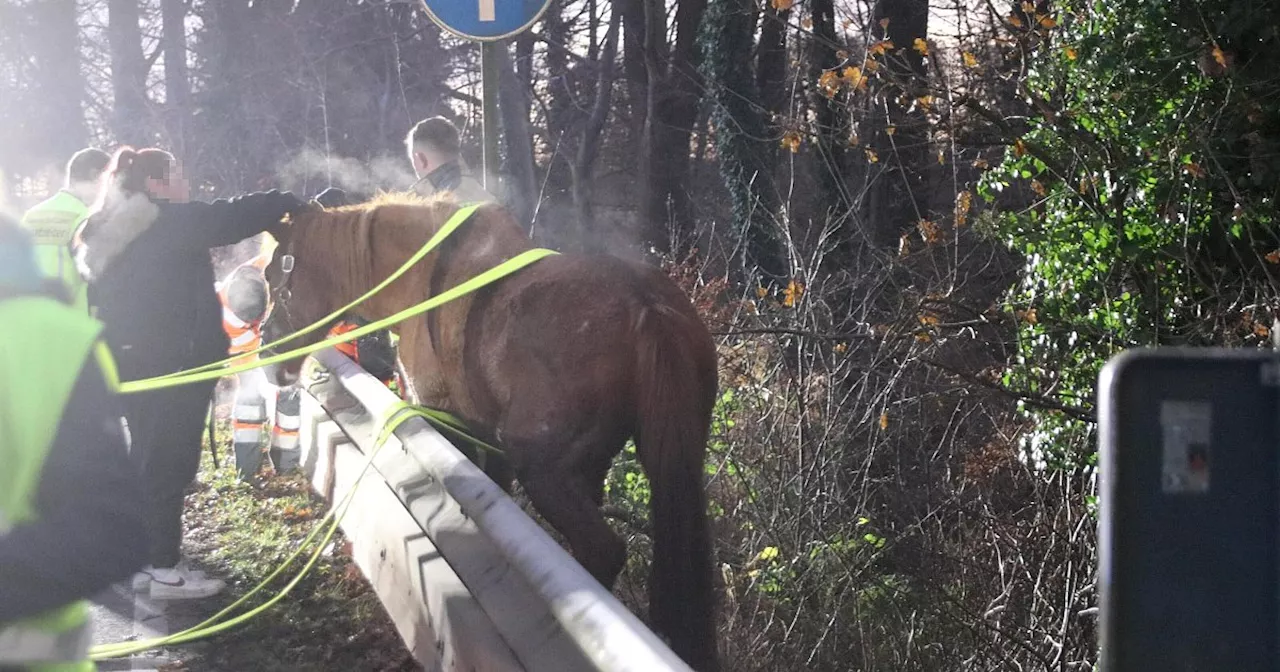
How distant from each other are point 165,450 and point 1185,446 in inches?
229

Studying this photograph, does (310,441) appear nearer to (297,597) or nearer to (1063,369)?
(297,597)

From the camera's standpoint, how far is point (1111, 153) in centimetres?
521

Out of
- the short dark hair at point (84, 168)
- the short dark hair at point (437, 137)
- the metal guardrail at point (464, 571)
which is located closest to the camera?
the metal guardrail at point (464, 571)

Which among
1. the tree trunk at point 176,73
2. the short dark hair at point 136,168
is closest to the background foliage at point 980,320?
the short dark hair at point 136,168

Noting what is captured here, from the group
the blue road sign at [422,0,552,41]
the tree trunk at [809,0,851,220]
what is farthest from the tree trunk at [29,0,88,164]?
the blue road sign at [422,0,552,41]

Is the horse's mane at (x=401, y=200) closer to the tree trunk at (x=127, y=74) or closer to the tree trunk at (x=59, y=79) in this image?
the tree trunk at (x=127, y=74)

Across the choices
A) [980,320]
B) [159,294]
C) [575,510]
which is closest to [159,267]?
[159,294]

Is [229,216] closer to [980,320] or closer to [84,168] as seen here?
[84,168]

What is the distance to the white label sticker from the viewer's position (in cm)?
112

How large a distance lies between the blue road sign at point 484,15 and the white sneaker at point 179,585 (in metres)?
2.77

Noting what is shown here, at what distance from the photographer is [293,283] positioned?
6.32 metres

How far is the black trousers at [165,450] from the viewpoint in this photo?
6.26 m

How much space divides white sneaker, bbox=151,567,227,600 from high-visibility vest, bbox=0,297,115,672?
406cm

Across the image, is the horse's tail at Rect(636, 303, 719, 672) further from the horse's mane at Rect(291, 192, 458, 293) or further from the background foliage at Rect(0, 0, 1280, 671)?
the horse's mane at Rect(291, 192, 458, 293)
